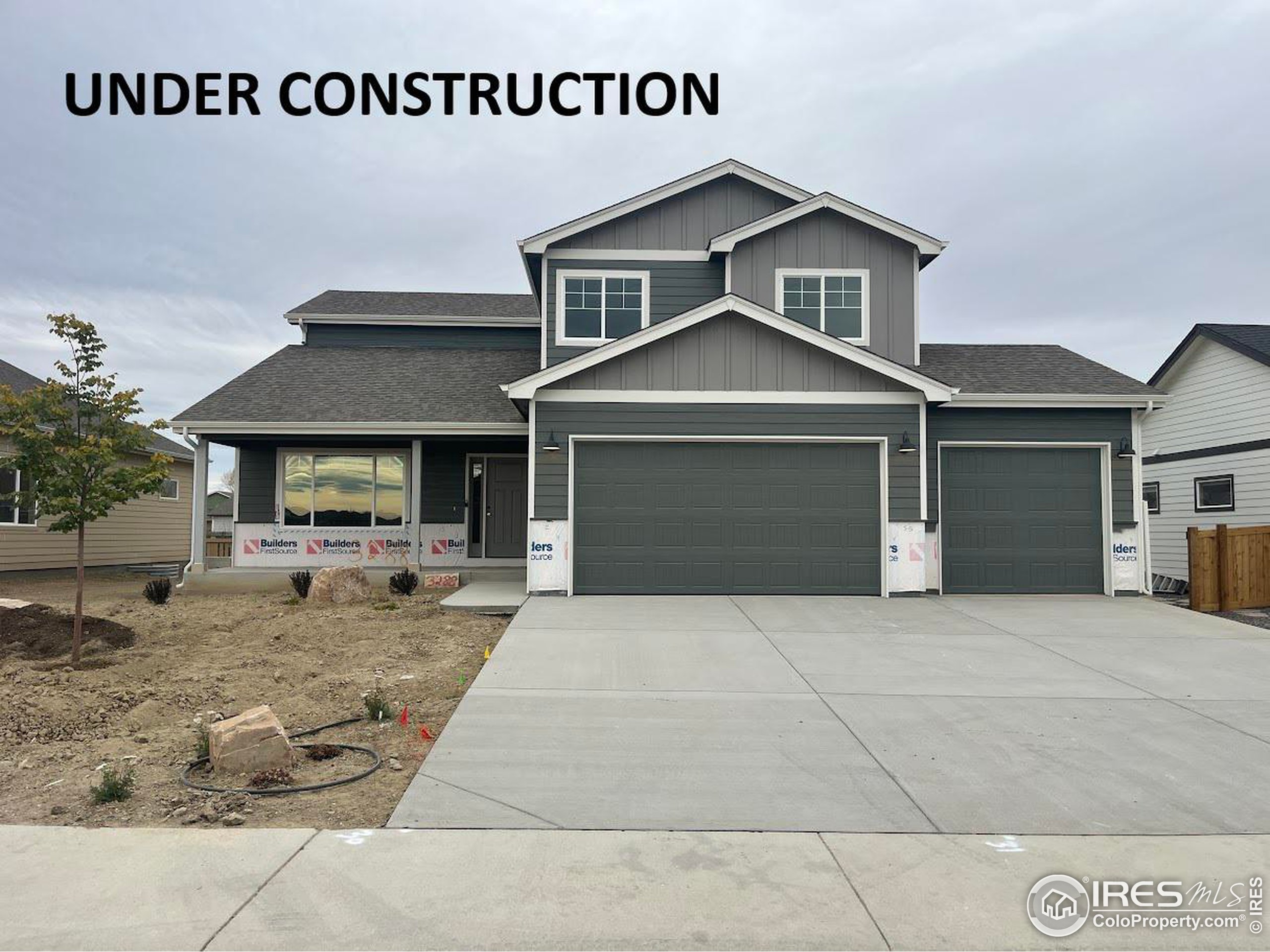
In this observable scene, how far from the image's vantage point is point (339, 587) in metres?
12.4

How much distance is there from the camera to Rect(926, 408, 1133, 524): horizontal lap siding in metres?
12.7

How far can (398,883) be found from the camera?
351cm

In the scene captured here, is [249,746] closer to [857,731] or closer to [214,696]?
[214,696]

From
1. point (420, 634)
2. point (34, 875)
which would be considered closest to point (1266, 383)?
point (420, 634)

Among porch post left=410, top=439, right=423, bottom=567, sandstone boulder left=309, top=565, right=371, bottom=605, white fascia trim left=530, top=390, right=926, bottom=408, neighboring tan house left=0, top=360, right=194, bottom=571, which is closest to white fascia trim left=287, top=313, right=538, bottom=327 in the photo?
neighboring tan house left=0, top=360, right=194, bottom=571

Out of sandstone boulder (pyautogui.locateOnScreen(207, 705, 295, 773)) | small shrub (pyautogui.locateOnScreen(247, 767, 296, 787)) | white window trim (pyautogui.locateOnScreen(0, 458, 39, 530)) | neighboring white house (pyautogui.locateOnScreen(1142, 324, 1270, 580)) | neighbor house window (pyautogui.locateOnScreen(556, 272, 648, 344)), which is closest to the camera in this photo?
small shrub (pyautogui.locateOnScreen(247, 767, 296, 787))

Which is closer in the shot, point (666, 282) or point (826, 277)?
point (826, 277)

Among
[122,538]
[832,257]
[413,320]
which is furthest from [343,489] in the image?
[832,257]

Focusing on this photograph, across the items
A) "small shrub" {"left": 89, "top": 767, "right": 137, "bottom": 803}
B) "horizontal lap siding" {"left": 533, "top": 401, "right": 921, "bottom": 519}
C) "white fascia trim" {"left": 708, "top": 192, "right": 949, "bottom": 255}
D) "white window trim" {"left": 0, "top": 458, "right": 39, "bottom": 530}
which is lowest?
"small shrub" {"left": 89, "top": 767, "right": 137, "bottom": 803}

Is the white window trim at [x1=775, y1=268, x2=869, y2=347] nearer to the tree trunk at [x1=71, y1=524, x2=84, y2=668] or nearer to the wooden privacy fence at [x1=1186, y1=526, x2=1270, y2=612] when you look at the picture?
the wooden privacy fence at [x1=1186, y1=526, x2=1270, y2=612]

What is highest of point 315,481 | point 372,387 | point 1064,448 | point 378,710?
point 372,387

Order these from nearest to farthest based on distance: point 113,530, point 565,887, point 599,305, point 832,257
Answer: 1. point 565,887
2. point 832,257
3. point 599,305
4. point 113,530

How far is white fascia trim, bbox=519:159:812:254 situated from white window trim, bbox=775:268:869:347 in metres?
1.61

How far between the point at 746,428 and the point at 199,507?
380 inches
